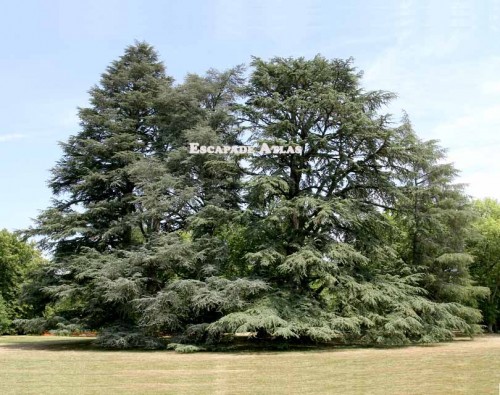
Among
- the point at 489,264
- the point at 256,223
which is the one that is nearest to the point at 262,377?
the point at 256,223

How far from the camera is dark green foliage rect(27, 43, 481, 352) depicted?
20.3m

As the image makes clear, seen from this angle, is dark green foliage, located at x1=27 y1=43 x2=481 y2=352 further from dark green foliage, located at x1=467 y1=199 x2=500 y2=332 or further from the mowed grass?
dark green foliage, located at x1=467 y1=199 x2=500 y2=332

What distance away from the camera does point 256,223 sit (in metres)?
21.3

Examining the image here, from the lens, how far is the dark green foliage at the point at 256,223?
66.6ft

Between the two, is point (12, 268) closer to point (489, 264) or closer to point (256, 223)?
point (256, 223)

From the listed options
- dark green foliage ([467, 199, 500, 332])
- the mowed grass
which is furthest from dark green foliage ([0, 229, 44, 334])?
dark green foliage ([467, 199, 500, 332])

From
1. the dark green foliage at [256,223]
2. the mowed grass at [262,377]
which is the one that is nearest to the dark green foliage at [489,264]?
the dark green foliage at [256,223]

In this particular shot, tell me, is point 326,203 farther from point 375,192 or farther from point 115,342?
point 115,342

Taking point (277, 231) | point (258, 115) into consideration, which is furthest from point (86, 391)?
point (258, 115)

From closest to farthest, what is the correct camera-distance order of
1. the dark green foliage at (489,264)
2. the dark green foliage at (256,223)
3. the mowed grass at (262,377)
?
the mowed grass at (262,377) → the dark green foliage at (256,223) → the dark green foliage at (489,264)

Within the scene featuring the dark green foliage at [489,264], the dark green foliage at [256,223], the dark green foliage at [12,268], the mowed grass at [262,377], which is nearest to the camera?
the mowed grass at [262,377]

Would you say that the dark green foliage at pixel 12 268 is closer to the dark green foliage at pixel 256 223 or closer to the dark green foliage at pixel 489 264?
the dark green foliage at pixel 256 223

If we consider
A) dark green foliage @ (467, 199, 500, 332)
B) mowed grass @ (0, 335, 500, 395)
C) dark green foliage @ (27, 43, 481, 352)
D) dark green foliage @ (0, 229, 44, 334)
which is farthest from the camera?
dark green foliage @ (0, 229, 44, 334)

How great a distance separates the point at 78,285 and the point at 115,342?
11.8 ft
